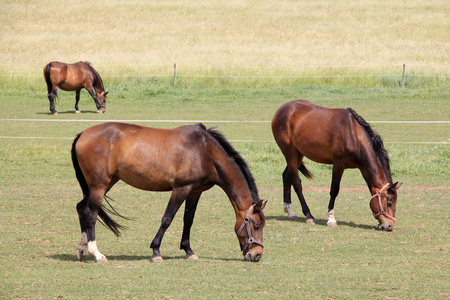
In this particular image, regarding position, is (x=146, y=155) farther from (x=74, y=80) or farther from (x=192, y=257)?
(x=74, y=80)

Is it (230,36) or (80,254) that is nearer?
(80,254)

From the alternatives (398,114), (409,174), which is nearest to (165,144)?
(409,174)

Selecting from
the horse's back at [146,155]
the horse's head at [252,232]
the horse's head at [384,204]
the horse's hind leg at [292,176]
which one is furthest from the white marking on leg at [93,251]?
the horse's head at [384,204]

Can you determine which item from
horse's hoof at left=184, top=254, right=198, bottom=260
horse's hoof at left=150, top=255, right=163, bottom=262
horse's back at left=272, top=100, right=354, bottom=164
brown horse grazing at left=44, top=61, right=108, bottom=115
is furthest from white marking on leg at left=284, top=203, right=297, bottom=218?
brown horse grazing at left=44, top=61, right=108, bottom=115

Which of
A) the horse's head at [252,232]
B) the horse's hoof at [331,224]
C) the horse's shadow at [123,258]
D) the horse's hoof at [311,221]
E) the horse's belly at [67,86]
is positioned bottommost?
the horse's hoof at [311,221]

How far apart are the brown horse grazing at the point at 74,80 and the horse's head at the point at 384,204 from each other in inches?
677

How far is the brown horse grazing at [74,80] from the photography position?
82.1 feet

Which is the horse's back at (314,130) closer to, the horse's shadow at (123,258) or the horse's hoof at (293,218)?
the horse's hoof at (293,218)

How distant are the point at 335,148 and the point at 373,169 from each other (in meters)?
0.80

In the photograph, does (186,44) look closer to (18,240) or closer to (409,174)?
(409,174)

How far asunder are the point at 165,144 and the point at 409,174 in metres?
8.75

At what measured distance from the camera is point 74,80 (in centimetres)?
2544

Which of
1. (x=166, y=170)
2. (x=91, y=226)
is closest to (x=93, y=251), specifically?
(x=91, y=226)

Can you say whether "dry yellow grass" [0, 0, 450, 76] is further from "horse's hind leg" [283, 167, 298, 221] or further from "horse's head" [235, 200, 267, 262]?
"horse's head" [235, 200, 267, 262]
